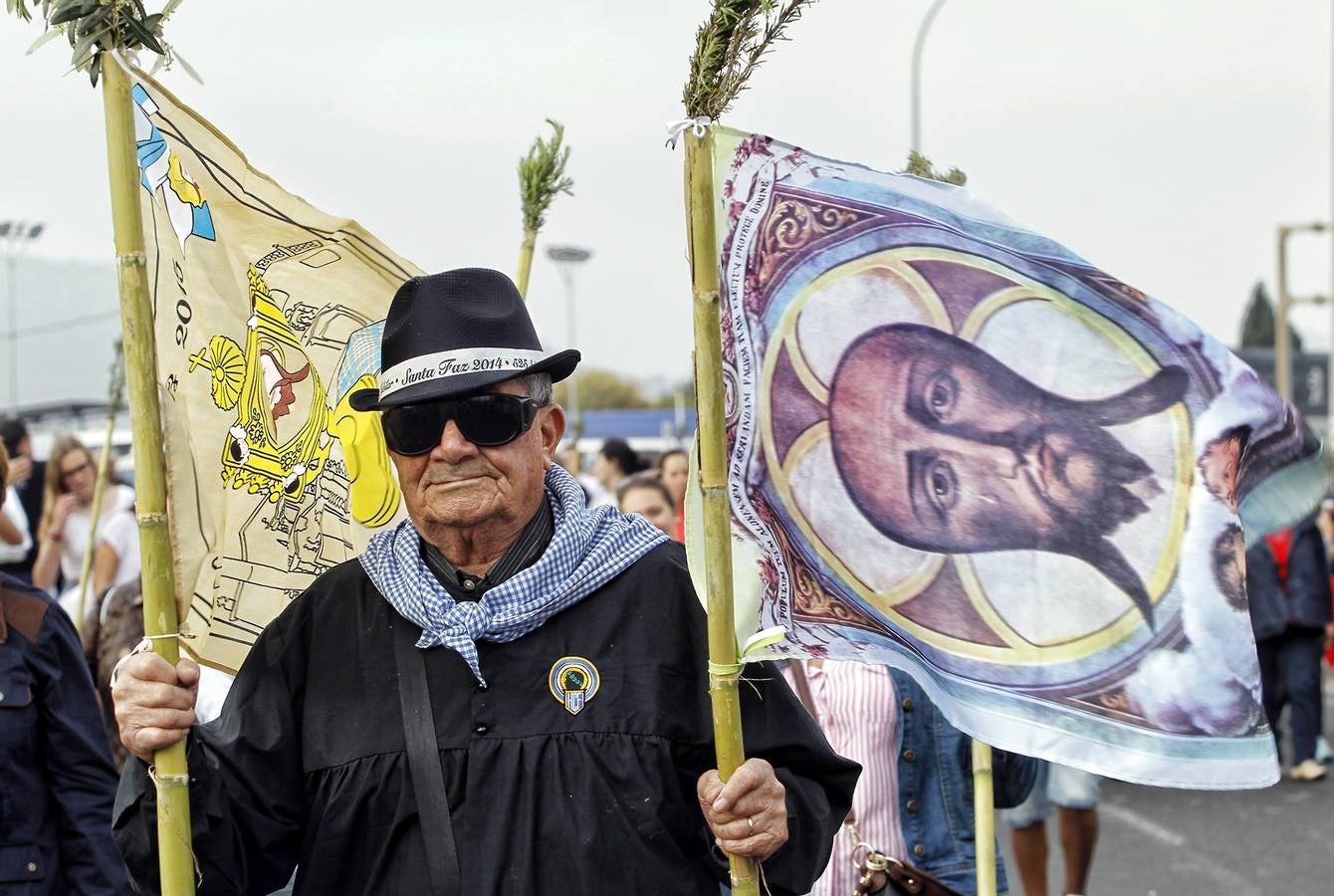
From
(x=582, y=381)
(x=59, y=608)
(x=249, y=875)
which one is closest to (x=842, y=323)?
(x=249, y=875)

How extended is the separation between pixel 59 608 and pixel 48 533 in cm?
454

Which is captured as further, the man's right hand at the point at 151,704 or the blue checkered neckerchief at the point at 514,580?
the blue checkered neckerchief at the point at 514,580

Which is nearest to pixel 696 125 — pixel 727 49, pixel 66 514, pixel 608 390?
pixel 727 49

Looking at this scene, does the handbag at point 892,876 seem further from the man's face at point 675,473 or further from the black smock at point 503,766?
the man's face at point 675,473

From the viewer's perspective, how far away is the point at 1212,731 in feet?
8.61

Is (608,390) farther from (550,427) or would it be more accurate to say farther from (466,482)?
Answer: (466,482)

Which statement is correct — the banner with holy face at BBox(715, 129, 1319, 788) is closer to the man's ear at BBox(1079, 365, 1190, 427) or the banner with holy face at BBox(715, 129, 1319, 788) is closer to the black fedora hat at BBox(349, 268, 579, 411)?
the man's ear at BBox(1079, 365, 1190, 427)

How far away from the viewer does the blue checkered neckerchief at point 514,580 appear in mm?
2912

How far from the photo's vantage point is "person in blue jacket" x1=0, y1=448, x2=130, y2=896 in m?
3.62

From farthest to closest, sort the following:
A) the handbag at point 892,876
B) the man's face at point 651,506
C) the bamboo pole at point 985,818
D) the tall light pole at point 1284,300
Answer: the tall light pole at point 1284,300, the man's face at point 651,506, the handbag at point 892,876, the bamboo pole at point 985,818

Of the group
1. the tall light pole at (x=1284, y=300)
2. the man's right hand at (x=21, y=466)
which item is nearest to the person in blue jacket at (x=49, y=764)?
the man's right hand at (x=21, y=466)

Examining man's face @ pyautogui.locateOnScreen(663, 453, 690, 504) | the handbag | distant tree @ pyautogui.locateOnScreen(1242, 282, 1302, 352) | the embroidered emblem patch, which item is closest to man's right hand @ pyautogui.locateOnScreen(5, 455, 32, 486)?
man's face @ pyautogui.locateOnScreen(663, 453, 690, 504)

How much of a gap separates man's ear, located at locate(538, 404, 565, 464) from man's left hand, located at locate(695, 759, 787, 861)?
0.79 meters

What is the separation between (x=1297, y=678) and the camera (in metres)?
10.1
